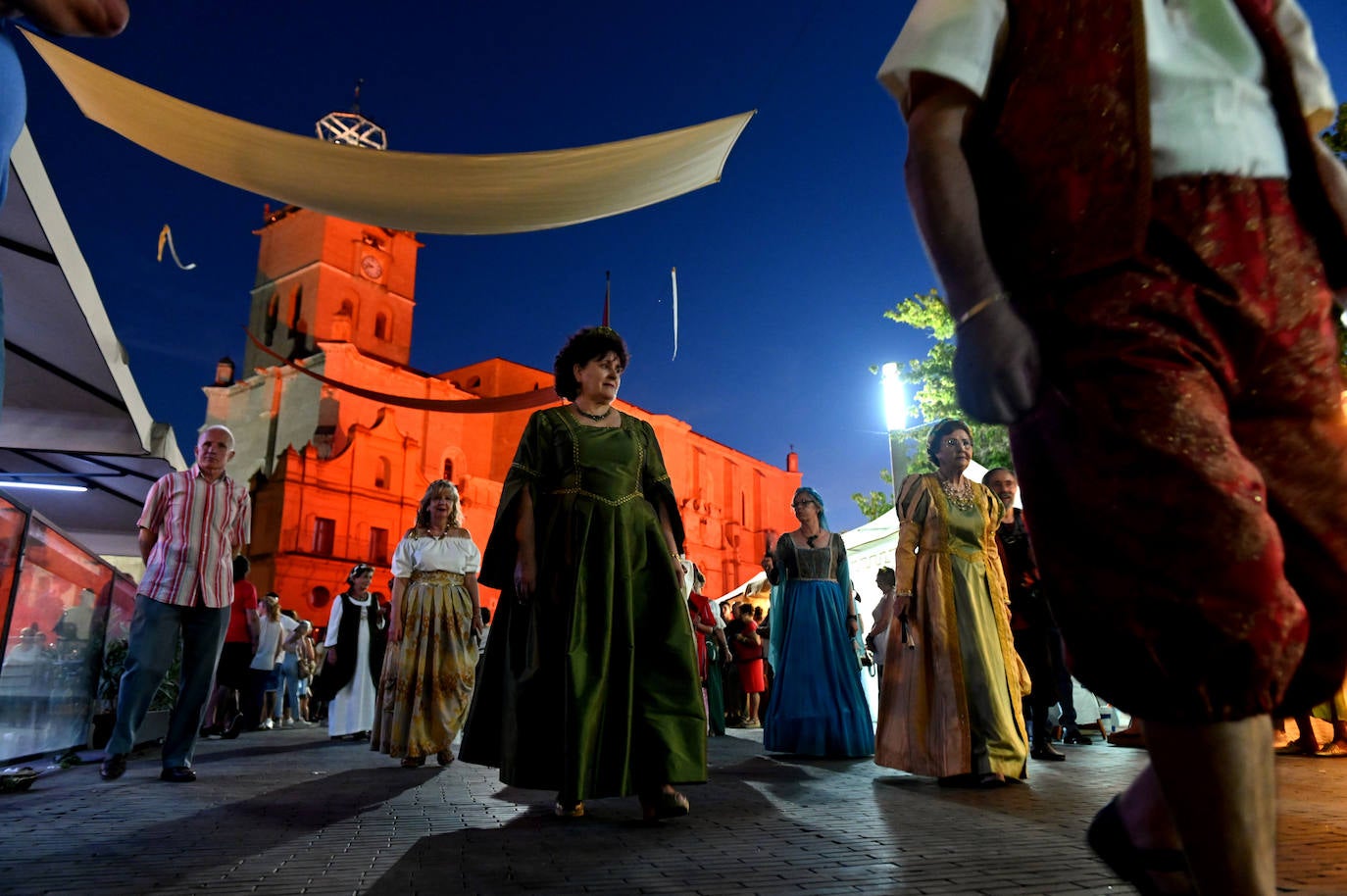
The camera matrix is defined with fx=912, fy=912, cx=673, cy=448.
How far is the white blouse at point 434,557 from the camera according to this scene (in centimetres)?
693

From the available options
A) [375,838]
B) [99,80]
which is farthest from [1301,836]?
[99,80]

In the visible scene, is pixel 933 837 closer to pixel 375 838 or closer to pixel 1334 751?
pixel 375 838

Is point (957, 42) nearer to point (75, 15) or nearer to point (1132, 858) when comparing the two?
point (1132, 858)

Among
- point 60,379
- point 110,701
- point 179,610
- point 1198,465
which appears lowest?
point 110,701

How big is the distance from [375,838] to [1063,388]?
2857mm

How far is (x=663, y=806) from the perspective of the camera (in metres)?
3.55

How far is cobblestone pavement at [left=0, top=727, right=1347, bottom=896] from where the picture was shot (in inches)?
95.0

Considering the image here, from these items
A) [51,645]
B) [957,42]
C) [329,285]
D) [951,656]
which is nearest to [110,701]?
[51,645]

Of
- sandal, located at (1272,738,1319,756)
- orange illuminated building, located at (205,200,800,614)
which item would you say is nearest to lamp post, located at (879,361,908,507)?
sandal, located at (1272,738,1319,756)

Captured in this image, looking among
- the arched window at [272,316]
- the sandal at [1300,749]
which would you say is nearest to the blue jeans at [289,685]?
the sandal at [1300,749]

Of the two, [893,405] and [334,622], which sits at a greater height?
[893,405]

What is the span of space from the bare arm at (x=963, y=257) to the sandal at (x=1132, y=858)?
70 cm

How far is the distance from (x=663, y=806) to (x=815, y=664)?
4037 millimetres

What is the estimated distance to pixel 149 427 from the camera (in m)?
9.17
